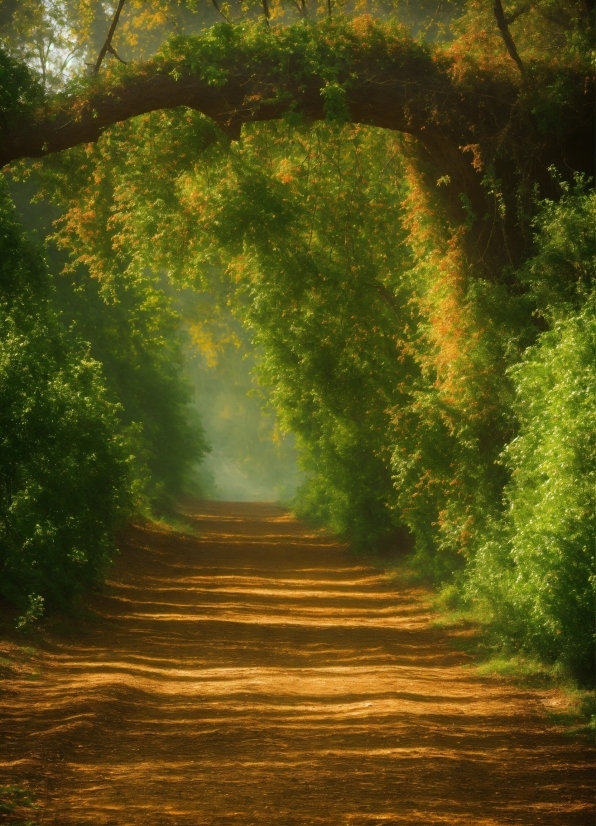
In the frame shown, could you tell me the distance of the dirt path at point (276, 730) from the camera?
6.82 metres

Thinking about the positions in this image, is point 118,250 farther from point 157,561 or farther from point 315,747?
point 315,747

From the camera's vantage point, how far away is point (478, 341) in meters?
14.9

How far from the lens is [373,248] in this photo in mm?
20031

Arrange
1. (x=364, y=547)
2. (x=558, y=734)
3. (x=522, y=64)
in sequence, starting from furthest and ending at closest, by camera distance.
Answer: (x=364, y=547)
(x=522, y=64)
(x=558, y=734)

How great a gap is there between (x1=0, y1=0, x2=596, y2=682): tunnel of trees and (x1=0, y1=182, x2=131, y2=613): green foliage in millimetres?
45

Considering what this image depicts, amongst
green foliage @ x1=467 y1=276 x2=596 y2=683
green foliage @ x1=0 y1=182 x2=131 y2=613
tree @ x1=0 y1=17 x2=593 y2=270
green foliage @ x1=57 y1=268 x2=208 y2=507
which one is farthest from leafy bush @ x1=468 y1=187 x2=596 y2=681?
green foliage @ x1=57 y1=268 x2=208 y2=507

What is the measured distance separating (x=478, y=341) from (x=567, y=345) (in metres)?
3.94

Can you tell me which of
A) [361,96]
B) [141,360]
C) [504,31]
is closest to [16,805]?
[361,96]

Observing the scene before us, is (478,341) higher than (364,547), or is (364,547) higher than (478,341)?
(478,341)

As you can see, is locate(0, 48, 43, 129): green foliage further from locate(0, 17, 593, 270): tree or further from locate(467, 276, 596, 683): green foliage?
locate(467, 276, 596, 683): green foliage

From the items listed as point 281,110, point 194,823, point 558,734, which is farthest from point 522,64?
point 194,823

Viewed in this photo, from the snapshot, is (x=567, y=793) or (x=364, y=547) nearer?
(x=567, y=793)

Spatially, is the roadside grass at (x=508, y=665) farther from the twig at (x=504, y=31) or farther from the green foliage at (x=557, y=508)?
the twig at (x=504, y=31)

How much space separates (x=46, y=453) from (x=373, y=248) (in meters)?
9.15
